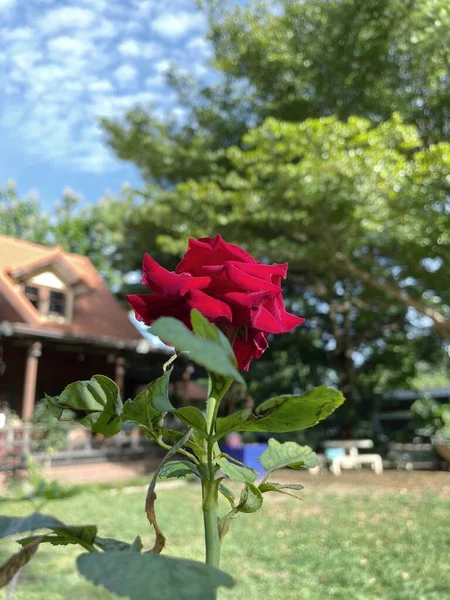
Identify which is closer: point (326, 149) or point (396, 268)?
point (326, 149)

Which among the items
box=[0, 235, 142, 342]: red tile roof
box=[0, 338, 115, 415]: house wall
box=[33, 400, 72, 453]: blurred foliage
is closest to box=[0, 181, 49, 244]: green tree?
box=[0, 235, 142, 342]: red tile roof

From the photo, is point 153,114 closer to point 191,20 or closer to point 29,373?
point 191,20

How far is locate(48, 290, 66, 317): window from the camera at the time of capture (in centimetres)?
1565

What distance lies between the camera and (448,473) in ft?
43.3

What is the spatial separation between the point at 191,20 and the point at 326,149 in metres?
6.81

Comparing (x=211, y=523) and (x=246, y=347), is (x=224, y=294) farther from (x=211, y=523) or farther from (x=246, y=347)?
(x=211, y=523)

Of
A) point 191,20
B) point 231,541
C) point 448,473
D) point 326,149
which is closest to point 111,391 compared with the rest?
point 231,541

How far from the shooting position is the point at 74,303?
16.7 m

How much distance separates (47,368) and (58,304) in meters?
1.94

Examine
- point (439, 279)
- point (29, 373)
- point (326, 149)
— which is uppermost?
point (326, 149)

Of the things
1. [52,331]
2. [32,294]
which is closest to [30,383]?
[52,331]

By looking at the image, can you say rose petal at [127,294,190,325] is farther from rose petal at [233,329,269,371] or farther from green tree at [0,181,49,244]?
green tree at [0,181,49,244]

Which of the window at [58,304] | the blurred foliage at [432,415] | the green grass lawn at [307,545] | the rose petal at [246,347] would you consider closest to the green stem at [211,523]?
the rose petal at [246,347]

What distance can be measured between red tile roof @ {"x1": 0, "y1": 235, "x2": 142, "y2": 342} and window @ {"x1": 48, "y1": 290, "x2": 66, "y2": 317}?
1.42ft
